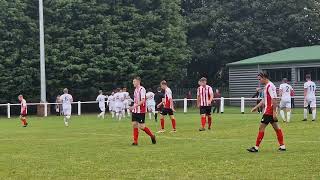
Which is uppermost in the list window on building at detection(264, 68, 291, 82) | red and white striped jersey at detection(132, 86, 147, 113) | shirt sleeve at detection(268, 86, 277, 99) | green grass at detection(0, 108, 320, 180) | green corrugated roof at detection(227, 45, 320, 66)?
green corrugated roof at detection(227, 45, 320, 66)

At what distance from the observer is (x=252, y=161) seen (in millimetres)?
14539

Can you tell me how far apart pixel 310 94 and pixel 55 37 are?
27634 mm

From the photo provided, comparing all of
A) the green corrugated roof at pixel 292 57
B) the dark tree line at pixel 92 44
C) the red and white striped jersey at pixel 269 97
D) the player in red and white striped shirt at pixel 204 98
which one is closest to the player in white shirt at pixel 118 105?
the dark tree line at pixel 92 44

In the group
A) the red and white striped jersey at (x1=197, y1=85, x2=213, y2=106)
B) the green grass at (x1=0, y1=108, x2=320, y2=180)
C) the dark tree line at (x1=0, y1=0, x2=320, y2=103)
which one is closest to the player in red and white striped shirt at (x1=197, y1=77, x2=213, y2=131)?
the red and white striped jersey at (x1=197, y1=85, x2=213, y2=106)

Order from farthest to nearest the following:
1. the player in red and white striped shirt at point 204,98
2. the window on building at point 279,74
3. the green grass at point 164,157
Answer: the window on building at point 279,74 → the player in red and white striped shirt at point 204,98 → the green grass at point 164,157

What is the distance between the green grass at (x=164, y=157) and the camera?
1290cm

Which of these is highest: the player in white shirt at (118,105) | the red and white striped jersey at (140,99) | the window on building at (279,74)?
the window on building at (279,74)

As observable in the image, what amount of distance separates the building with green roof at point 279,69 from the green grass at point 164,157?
1130 inches

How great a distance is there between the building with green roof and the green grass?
2871 centimetres

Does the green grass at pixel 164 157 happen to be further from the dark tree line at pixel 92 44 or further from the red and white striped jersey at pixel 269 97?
the dark tree line at pixel 92 44

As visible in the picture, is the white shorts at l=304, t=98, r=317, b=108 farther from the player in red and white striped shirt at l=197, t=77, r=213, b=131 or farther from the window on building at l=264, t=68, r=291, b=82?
the window on building at l=264, t=68, r=291, b=82

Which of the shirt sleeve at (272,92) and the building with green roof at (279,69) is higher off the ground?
the building with green roof at (279,69)

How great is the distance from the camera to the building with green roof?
2026 inches

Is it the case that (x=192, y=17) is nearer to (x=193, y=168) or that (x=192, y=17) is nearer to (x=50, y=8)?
(x=50, y=8)
